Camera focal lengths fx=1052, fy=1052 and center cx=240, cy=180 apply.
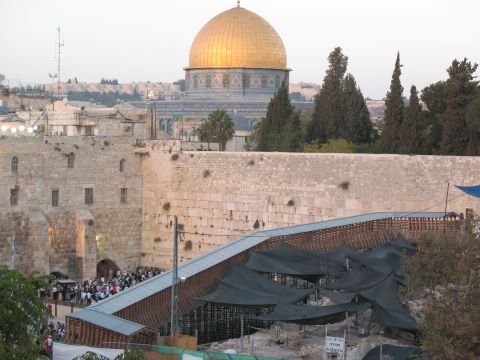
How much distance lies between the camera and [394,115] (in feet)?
101

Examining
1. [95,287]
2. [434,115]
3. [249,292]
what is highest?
[434,115]

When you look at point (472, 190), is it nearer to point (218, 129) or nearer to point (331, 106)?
point (331, 106)

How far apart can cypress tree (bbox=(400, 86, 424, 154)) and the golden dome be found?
952 inches

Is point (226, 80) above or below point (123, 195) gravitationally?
A: above

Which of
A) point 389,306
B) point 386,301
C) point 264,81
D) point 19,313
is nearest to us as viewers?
point 19,313

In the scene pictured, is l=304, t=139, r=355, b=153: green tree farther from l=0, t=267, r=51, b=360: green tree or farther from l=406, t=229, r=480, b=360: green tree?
l=0, t=267, r=51, b=360: green tree

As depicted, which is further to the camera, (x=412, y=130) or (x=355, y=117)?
(x=355, y=117)

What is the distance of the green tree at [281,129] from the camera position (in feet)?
114

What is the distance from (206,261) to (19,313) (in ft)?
32.2

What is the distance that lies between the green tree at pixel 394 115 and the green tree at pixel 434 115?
90 cm

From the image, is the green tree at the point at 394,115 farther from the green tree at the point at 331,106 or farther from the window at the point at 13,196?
the window at the point at 13,196

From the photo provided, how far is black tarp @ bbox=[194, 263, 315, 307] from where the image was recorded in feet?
56.8

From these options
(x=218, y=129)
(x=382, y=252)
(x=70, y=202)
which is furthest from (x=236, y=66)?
(x=382, y=252)

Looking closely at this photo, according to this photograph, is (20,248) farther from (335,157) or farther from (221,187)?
(335,157)
